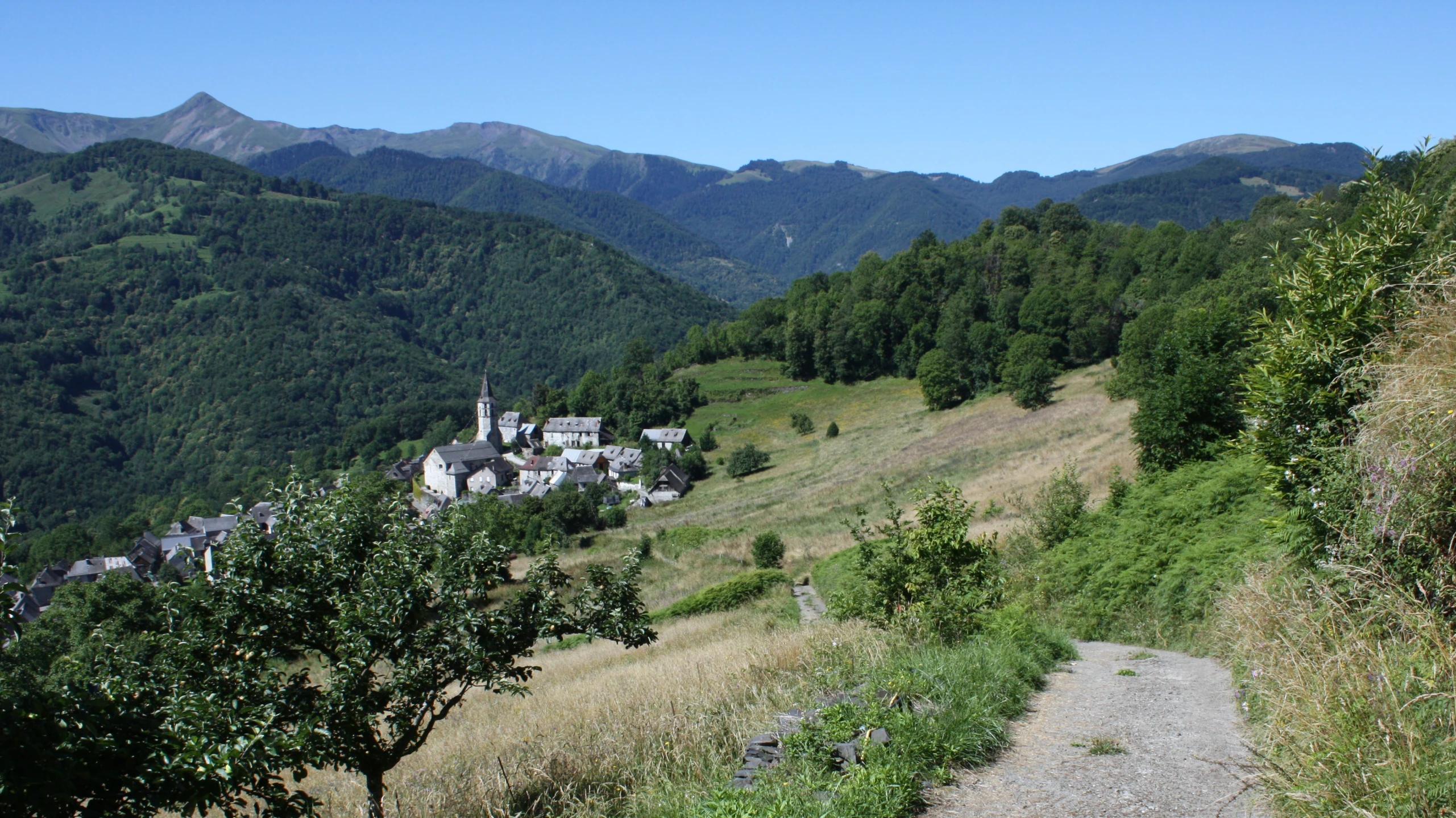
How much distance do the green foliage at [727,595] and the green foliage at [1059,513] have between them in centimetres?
940

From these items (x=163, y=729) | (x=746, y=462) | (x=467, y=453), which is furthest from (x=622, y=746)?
(x=467, y=453)

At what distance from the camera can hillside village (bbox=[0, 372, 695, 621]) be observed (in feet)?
229

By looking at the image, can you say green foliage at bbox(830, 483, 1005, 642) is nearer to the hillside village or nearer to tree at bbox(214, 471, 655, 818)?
tree at bbox(214, 471, 655, 818)

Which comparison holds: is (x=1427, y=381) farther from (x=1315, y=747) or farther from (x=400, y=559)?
(x=400, y=559)

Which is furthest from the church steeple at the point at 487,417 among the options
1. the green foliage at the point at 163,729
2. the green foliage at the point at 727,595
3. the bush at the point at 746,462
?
the green foliage at the point at 163,729

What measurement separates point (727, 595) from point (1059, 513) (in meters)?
10.9

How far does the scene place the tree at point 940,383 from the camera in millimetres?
65250

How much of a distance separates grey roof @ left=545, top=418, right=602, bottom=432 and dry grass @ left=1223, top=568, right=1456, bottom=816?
300ft

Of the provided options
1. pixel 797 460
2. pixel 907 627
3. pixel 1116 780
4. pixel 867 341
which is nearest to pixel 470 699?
pixel 907 627

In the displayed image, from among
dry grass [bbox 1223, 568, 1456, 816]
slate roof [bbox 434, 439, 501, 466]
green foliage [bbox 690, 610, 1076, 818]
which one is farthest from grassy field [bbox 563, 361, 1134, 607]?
slate roof [bbox 434, 439, 501, 466]

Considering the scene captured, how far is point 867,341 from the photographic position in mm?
84875

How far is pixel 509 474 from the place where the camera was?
9206 cm

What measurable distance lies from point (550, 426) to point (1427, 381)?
96381mm

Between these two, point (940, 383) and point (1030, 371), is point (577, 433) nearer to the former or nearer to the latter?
point (940, 383)
